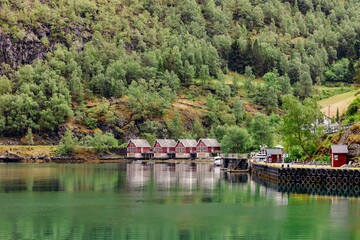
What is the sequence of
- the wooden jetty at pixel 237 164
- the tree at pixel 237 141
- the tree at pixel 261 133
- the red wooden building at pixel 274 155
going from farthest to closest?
1. the tree at pixel 237 141
2. the tree at pixel 261 133
3. the wooden jetty at pixel 237 164
4. the red wooden building at pixel 274 155

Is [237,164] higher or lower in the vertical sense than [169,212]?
higher

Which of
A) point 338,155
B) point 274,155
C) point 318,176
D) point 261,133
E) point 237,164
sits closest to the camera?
point 318,176

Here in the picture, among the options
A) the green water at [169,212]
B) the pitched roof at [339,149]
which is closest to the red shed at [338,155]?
the pitched roof at [339,149]

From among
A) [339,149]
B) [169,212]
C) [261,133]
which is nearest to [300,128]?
[339,149]

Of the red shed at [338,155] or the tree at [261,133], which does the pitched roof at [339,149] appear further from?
the tree at [261,133]

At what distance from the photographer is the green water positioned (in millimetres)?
62469

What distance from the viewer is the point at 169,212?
247 feet

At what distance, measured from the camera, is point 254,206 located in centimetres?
8069

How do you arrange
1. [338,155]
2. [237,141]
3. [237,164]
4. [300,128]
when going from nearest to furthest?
[338,155]
[300,128]
[237,164]
[237,141]

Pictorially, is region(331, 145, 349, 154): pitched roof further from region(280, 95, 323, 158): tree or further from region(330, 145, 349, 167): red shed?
region(280, 95, 323, 158): tree

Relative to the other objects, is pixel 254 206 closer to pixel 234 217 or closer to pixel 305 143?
pixel 234 217

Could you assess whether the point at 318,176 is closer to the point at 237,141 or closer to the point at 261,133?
the point at 261,133

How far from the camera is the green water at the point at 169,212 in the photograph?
62.5m

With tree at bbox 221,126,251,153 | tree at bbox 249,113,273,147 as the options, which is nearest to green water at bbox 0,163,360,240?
tree at bbox 249,113,273,147
